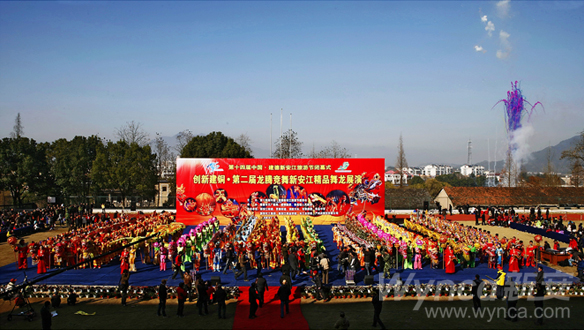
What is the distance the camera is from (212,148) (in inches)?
2051

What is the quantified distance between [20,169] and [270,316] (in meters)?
40.0

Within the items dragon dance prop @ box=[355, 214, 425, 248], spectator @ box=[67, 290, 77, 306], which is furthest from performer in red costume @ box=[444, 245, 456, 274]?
spectator @ box=[67, 290, 77, 306]

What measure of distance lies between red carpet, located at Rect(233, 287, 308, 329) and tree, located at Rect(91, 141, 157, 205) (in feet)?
108

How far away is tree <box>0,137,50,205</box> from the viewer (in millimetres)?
40719

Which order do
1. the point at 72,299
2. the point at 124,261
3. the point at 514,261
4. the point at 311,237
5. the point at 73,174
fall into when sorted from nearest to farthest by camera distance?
the point at 72,299 < the point at 124,261 < the point at 514,261 < the point at 311,237 < the point at 73,174

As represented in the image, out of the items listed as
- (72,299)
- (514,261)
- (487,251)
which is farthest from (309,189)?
(72,299)

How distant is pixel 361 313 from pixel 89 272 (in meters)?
11.7

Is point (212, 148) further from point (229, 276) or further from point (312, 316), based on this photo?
point (312, 316)

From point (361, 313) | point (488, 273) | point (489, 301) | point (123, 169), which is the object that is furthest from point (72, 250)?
point (123, 169)

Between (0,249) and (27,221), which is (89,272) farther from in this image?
(27,221)

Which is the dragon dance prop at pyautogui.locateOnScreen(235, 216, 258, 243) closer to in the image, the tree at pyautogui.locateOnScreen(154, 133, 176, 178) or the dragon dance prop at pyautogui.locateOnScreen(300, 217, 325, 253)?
the dragon dance prop at pyautogui.locateOnScreen(300, 217, 325, 253)

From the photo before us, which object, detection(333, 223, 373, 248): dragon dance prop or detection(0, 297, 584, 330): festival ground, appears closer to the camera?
detection(0, 297, 584, 330): festival ground
